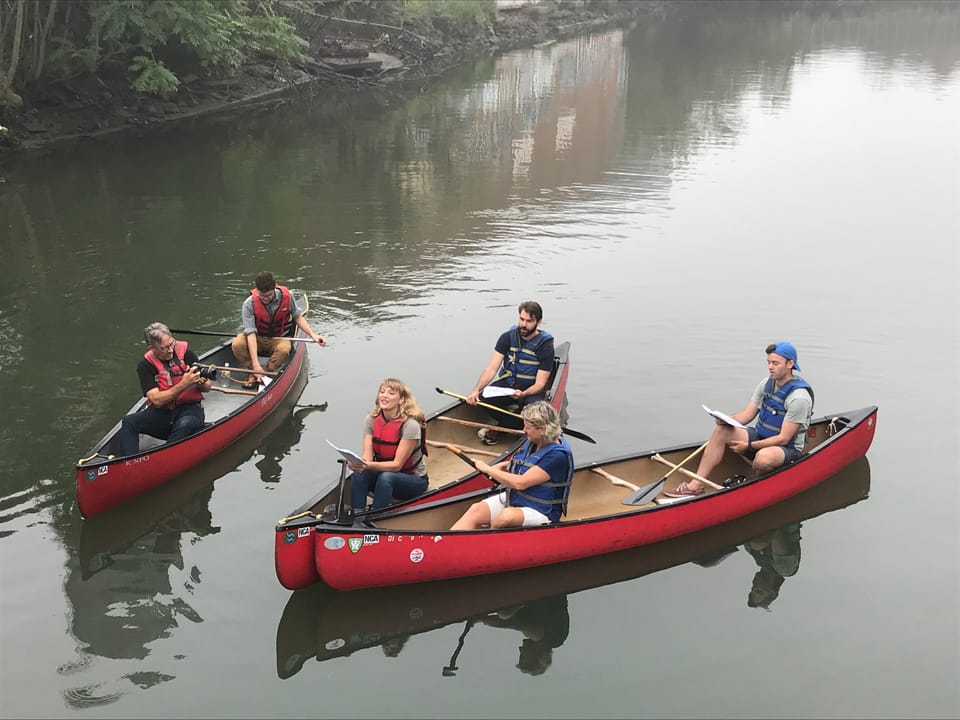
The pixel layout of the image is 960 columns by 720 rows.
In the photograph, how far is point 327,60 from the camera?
4056cm

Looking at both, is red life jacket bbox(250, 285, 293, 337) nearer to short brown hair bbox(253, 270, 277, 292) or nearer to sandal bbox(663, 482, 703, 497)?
short brown hair bbox(253, 270, 277, 292)

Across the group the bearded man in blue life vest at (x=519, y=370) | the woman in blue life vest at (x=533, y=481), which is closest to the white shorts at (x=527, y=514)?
the woman in blue life vest at (x=533, y=481)

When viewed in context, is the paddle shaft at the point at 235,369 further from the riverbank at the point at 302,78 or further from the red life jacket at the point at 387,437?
the riverbank at the point at 302,78

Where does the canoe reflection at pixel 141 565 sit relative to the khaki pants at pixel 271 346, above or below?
below

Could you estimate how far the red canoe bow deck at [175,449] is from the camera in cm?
981

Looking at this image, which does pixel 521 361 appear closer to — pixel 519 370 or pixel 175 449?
pixel 519 370

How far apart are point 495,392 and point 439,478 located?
1.30 meters

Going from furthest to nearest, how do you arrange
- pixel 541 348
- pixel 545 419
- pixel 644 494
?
pixel 541 348 → pixel 644 494 → pixel 545 419

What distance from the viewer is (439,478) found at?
10.5m

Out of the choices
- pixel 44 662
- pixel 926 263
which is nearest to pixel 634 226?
pixel 926 263

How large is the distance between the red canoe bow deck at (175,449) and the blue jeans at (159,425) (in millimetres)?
95

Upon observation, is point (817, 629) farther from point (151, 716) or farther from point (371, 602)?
point (151, 716)

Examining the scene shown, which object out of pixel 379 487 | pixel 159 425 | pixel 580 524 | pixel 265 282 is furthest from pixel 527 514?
pixel 265 282

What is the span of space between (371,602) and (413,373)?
5250 mm
